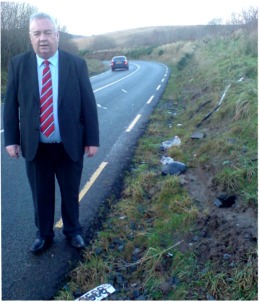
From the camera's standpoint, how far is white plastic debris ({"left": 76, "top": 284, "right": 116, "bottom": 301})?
311 cm

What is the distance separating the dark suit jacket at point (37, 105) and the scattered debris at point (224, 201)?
1.79m

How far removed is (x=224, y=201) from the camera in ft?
14.5

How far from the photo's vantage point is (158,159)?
6.54 m

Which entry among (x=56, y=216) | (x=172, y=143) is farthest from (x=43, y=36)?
(x=172, y=143)

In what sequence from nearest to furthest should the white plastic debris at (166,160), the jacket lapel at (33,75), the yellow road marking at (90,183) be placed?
the jacket lapel at (33,75) < the yellow road marking at (90,183) < the white plastic debris at (166,160)

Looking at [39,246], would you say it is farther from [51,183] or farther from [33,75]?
[33,75]

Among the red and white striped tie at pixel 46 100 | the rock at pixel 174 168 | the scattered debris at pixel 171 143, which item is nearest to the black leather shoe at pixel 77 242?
the red and white striped tie at pixel 46 100

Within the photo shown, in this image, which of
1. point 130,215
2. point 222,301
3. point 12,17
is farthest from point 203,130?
point 12,17

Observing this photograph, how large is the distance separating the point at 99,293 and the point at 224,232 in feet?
4.61

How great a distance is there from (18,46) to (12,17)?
5.51 ft

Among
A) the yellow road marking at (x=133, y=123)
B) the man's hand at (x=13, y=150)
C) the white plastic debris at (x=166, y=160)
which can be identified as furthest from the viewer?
the yellow road marking at (x=133, y=123)

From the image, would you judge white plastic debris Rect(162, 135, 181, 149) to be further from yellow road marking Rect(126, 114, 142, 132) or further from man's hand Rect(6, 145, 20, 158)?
man's hand Rect(6, 145, 20, 158)

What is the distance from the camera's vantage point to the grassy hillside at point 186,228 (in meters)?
3.18

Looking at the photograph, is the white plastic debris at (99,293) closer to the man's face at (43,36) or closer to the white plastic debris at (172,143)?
the man's face at (43,36)
